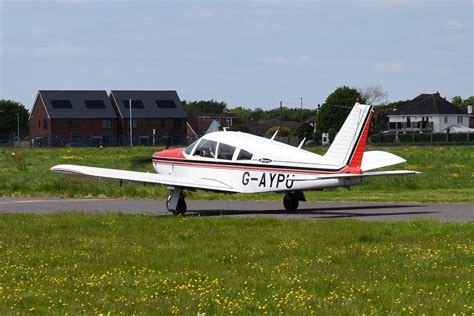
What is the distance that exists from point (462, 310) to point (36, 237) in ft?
34.5

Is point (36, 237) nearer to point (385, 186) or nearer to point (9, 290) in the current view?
point (9, 290)

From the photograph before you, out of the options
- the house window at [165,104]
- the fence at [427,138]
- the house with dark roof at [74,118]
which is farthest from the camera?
the house window at [165,104]

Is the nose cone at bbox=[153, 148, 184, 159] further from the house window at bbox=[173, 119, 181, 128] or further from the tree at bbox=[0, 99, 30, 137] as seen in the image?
the tree at bbox=[0, 99, 30, 137]

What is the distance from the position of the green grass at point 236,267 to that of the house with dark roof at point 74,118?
11813 cm

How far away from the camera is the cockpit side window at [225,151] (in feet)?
87.9

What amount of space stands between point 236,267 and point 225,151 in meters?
12.1

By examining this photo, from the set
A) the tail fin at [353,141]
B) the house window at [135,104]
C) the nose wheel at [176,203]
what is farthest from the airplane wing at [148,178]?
the house window at [135,104]

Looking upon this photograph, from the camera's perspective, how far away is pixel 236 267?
49.2 feet

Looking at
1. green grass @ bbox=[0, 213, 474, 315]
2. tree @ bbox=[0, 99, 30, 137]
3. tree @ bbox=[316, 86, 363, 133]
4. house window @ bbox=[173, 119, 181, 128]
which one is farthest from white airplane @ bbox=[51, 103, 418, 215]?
tree @ bbox=[0, 99, 30, 137]

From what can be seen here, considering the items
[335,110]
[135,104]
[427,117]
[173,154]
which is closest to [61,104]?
[135,104]

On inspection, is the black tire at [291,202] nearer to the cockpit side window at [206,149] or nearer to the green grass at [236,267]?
the cockpit side window at [206,149]

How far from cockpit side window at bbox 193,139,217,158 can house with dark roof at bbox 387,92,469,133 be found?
436ft

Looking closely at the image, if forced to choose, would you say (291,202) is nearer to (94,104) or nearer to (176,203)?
(176,203)

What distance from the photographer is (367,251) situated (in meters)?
16.5
